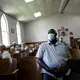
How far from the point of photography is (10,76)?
8.58ft

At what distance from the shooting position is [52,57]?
1.78 metres

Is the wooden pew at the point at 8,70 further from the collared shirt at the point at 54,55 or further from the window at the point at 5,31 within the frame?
the window at the point at 5,31

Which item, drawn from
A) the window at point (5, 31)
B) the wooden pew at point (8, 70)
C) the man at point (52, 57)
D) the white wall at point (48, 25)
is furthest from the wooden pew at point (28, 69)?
the white wall at point (48, 25)

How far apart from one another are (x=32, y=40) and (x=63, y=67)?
1214 centimetres

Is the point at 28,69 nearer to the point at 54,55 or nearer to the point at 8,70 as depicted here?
the point at 8,70

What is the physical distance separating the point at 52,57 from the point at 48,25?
39.1 feet

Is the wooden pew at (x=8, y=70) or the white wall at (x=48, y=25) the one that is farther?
the white wall at (x=48, y=25)

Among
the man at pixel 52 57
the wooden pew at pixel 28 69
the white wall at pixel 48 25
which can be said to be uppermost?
the white wall at pixel 48 25

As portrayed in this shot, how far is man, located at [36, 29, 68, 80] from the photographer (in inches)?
69.0

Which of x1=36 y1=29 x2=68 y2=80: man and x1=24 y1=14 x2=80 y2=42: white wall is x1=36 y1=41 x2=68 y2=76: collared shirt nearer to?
x1=36 y1=29 x2=68 y2=80: man

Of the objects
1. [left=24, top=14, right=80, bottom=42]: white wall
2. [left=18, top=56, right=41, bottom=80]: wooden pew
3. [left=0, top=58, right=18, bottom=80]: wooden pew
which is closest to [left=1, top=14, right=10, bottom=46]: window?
[left=24, top=14, right=80, bottom=42]: white wall

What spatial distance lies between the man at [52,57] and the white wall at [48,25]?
460 inches

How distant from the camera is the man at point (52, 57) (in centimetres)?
175

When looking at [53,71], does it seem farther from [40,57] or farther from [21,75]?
[21,75]
